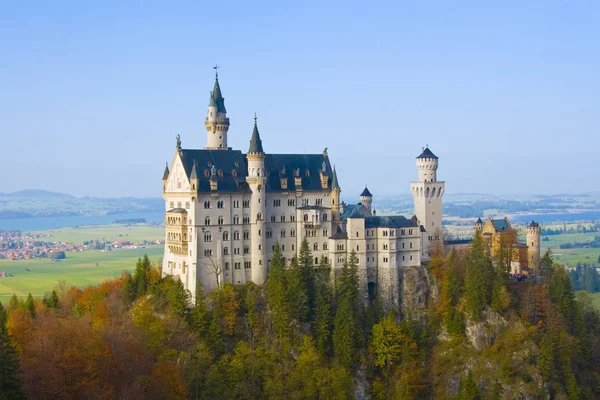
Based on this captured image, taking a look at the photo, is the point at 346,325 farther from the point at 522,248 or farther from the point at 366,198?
the point at 522,248

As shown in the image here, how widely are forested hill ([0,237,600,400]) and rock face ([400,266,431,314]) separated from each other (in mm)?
1248

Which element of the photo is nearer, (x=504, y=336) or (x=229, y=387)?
(x=229, y=387)

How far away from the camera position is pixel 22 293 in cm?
16538

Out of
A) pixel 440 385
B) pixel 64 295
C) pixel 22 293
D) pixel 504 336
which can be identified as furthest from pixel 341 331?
pixel 22 293

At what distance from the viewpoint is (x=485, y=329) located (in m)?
89.3

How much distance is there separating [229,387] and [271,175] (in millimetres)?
26616

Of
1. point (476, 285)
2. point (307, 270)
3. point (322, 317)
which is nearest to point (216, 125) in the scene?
point (307, 270)

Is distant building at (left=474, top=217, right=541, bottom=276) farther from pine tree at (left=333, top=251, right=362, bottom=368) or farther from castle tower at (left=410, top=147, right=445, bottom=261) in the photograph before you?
pine tree at (left=333, top=251, right=362, bottom=368)

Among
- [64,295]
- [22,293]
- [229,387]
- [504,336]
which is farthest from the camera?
[22,293]

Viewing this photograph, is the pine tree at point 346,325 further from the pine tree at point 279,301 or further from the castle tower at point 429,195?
the castle tower at point 429,195

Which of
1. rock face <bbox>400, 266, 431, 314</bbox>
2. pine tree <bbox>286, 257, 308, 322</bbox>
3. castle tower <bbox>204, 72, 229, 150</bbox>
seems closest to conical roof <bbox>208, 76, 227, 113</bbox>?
castle tower <bbox>204, 72, 229, 150</bbox>

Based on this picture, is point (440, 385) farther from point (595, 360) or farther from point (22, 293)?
point (22, 293)

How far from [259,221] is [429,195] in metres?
24.3

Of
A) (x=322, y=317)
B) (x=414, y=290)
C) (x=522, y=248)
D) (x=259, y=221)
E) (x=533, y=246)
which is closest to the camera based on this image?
(x=322, y=317)
